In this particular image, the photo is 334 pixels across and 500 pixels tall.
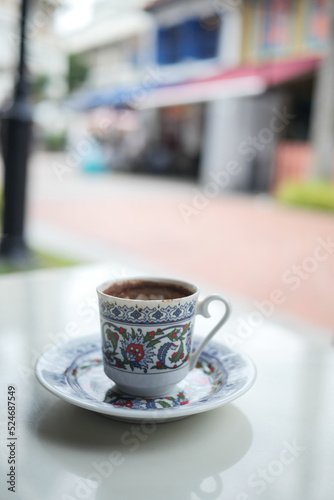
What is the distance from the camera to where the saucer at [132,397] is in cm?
55

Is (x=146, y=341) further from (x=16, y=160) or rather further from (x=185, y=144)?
(x=185, y=144)

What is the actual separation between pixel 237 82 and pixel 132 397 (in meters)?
8.00

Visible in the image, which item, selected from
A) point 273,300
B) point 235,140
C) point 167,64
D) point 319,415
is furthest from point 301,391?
point 167,64

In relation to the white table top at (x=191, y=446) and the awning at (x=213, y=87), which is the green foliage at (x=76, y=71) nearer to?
the awning at (x=213, y=87)

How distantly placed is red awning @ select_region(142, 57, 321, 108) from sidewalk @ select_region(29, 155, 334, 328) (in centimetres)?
168

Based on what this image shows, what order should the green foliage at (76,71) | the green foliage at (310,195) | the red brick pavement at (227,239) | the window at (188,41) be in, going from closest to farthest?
1. the red brick pavement at (227,239)
2. the green foliage at (310,195)
3. the window at (188,41)
4. the green foliage at (76,71)

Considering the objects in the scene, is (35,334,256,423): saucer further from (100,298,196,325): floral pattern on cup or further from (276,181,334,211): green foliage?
(276,181,334,211): green foliage

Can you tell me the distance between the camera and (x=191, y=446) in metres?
0.55

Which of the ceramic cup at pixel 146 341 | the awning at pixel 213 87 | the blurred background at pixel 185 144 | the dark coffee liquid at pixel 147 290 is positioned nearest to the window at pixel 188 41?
the blurred background at pixel 185 144

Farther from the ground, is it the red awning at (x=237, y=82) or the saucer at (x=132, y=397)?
the red awning at (x=237, y=82)

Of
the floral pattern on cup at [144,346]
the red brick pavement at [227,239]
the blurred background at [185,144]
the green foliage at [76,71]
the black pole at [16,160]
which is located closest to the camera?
the floral pattern on cup at [144,346]

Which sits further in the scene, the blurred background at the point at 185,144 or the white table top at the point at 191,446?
the blurred background at the point at 185,144

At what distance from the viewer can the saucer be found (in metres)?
0.55

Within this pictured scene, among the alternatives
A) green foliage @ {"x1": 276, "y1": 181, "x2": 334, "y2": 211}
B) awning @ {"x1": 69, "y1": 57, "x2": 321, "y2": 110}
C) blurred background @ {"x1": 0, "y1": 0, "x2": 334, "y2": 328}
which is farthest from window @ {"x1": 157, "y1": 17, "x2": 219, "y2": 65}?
green foliage @ {"x1": 276, "y1": 181, "x2": 334, "y2": 211}
